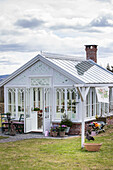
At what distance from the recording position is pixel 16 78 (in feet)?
60.1

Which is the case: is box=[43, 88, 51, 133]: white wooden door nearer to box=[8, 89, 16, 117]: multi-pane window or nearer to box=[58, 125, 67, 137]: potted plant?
box=[58, 125, 67, 137]: potted plant

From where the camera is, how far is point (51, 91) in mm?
17094

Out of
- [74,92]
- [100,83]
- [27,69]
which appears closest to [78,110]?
[74,92]

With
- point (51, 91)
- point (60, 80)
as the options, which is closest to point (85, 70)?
point (60, 80)

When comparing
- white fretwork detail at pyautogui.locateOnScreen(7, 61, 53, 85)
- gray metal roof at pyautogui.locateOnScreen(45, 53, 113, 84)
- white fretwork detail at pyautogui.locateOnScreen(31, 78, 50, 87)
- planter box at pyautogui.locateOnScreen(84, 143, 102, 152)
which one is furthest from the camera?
white fretwork detail at pyautogui.locateOnScreen(7, 61, 53, 85)

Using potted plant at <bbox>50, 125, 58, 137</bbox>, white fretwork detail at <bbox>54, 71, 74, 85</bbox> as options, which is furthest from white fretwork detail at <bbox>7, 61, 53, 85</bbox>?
potted plant at <bbox>50, 125, 58, 137</bbox>

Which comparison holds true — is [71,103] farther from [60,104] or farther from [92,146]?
[92,146]

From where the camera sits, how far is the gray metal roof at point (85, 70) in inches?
671

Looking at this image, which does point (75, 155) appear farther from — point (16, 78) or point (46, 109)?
point (16, 78)

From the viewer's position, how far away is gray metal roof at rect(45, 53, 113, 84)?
17.0 metres

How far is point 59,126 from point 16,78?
395 cm

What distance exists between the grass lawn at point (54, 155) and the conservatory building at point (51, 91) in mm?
2427

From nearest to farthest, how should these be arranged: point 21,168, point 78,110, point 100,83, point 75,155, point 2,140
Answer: point 21,168 < point 75,155 < point 2,140 < point 78,110 < point 100,83

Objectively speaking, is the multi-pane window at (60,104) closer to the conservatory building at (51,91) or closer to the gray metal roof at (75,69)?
the conservatory building at (51,91)
